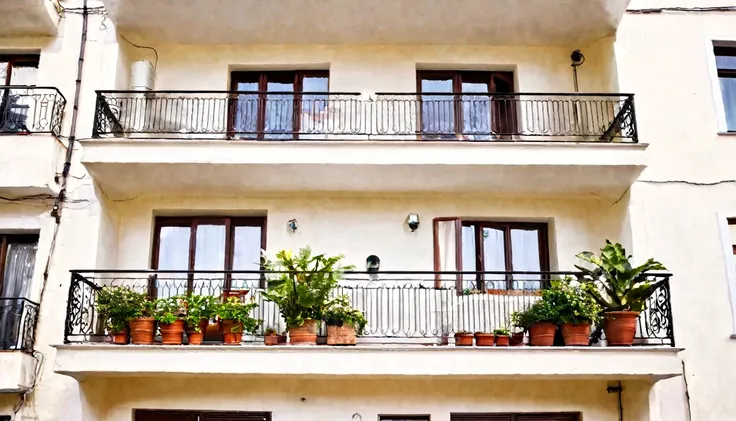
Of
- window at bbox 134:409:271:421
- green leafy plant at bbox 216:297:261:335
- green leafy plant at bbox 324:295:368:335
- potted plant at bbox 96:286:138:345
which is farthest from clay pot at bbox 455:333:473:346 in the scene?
potted plant at bbox 96:286:138:345

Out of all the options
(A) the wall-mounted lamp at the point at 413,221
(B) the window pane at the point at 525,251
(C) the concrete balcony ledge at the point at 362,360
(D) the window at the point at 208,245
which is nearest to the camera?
(C) the concrete balcony ledge at the point at 362,360

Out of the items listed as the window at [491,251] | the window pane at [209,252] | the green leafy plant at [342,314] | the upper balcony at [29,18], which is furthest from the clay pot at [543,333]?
the upper balcony at [29,18]

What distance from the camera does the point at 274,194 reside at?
11.6 m

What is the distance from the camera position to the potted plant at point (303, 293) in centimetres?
970

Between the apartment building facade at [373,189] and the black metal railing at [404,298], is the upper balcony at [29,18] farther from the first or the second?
the black metal railing at [404,298]

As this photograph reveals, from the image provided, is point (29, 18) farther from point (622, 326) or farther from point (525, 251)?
point (622, 326)

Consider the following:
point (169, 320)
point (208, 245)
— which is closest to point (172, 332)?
point (169, 320)

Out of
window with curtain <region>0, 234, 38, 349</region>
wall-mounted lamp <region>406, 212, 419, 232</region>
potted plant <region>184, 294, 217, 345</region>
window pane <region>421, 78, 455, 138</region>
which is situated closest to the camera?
potted plant <region>184, 294, 217, 345</region>

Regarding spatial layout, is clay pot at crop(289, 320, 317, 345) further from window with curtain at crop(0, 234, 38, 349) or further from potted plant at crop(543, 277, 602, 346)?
window with curtain at crop(0, 234, 38, 349)

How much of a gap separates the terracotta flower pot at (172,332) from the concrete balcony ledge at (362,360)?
0.18 m

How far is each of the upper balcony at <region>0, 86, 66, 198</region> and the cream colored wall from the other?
10.2ft

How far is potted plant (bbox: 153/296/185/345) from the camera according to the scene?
9781 millimetres

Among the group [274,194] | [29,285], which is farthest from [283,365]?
[29,285]

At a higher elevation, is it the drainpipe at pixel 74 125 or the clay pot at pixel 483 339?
the drainpipe at pixel 74 125
